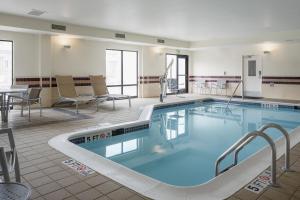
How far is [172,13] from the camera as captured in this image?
6.21 meters

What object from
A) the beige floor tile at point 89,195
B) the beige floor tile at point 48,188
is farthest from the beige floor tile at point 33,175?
the beige floor tile at point 89,195

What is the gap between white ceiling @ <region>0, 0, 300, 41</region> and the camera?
209 inches

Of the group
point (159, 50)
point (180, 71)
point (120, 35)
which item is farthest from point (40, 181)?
point (180, 71)

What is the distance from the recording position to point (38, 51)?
749cm

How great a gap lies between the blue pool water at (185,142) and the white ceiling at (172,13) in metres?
2.67

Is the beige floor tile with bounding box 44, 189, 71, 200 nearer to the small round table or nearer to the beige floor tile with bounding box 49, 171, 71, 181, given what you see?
the beige floor tile with bounding box 49, 171, 71, 181

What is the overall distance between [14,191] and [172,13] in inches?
223

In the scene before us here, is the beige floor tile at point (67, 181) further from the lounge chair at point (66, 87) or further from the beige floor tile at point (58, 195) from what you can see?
the lounge chair at point (66, 87)

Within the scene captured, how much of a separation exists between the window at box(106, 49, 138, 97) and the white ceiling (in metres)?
1.60

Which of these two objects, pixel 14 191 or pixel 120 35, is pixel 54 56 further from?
pixel 14 191

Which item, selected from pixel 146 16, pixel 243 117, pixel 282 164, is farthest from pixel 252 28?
pixel 282 164

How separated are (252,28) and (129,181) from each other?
727 cm

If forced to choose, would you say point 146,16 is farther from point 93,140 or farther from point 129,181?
point 129,181

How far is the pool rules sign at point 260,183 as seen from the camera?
2395 millimetres
